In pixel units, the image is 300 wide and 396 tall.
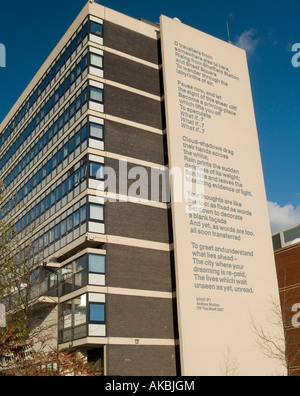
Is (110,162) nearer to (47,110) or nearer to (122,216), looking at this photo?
(122,216)

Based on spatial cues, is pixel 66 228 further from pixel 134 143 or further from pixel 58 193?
pixel 134 143

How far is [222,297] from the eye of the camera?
3772cm

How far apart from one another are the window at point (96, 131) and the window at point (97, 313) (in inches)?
517

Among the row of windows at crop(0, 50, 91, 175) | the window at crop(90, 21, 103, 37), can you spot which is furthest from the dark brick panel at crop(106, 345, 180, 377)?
the window at crop(90, 21, 103, 37)

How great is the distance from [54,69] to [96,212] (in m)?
19.0

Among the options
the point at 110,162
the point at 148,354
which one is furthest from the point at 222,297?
the point at 110,162

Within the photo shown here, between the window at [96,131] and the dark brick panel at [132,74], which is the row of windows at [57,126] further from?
the window at [96,131]

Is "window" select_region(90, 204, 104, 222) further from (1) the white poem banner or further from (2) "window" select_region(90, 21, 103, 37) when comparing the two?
(2) "window" select_region(90, 21, 103, 37)

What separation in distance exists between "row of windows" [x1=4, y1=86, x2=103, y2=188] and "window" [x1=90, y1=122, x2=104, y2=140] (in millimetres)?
2401

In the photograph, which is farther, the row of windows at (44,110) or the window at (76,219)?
the row of windows at (44,110)

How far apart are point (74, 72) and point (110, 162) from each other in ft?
34.3

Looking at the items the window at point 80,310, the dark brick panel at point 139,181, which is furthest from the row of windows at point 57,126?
the window at point 80,310

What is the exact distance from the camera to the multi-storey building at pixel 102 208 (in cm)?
3441

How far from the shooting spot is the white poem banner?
119 ft
